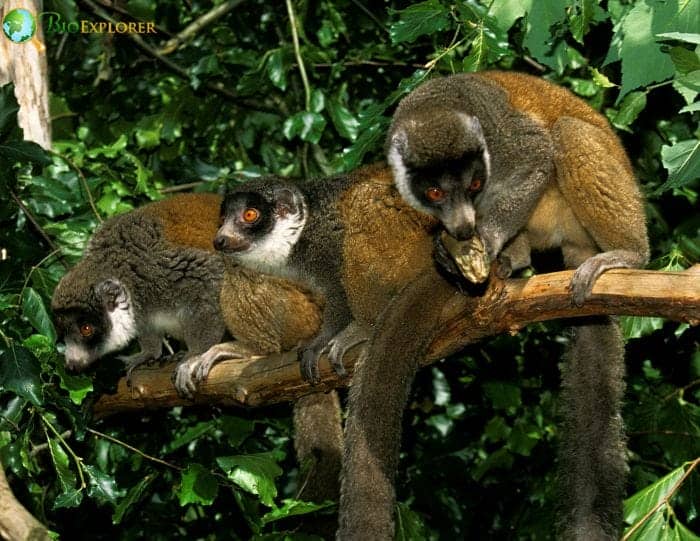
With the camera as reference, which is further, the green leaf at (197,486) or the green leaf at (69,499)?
the green leaf at (69,499)

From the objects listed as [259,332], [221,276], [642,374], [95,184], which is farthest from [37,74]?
[642,374]

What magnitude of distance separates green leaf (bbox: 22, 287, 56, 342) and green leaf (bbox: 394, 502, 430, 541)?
2.25m

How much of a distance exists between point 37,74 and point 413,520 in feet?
13.0

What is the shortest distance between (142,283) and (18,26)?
195 cm

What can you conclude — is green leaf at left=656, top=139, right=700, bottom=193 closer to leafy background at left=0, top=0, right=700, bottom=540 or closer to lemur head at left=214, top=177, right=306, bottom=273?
leafy background at left=0, top=0, right=700, bottom=540

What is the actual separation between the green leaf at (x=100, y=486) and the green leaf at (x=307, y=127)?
2.64 metres

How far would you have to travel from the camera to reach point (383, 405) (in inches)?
186

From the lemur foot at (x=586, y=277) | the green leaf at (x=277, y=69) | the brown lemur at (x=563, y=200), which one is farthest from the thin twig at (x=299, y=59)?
the lemur foot at (x=586, y=277)

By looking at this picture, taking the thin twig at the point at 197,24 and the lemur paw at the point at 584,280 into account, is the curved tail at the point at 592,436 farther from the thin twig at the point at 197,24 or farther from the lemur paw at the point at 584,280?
the thin twig at the point at 197,24

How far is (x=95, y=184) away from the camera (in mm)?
6832

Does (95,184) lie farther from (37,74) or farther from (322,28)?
(322,28)

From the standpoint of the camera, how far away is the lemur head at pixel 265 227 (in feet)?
20.2

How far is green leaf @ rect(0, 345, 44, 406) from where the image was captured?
497cm

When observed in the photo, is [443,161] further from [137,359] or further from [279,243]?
[137,359]
